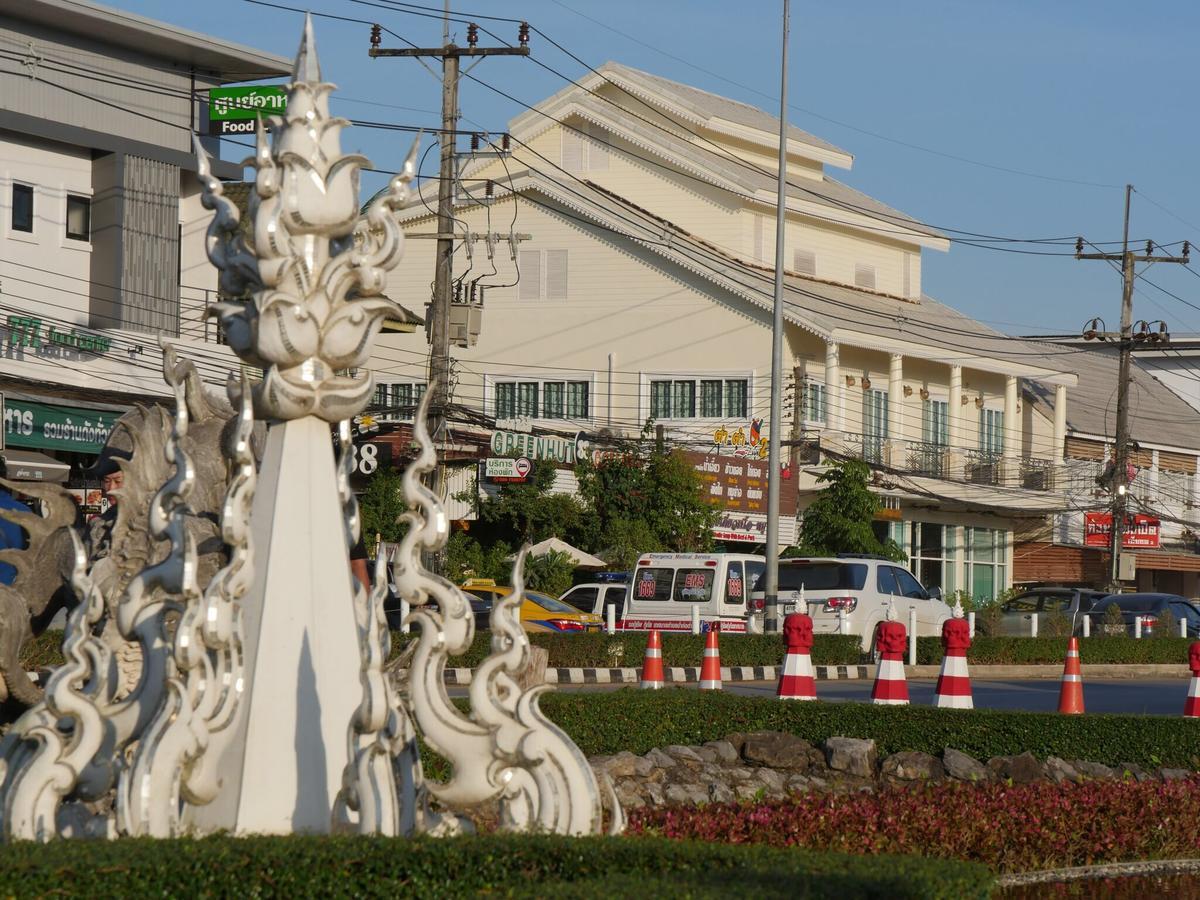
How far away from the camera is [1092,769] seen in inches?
491

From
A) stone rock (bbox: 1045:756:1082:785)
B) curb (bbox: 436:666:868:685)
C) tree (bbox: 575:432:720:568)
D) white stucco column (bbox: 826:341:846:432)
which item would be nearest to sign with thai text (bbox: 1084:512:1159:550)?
white stucco column (bbox: 826:341:846:432)

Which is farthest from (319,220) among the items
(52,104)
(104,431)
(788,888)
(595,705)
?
(52,104)

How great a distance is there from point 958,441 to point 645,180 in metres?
10.8

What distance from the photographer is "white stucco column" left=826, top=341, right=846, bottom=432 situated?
1623 inches

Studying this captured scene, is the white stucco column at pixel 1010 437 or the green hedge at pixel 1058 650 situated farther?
the white stucco column at pixel 1010 437

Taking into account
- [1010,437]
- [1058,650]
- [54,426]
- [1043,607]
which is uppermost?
[1010,437]

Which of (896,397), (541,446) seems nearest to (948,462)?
(896,397)

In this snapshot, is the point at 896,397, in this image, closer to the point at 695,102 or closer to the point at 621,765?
the point at 695,102

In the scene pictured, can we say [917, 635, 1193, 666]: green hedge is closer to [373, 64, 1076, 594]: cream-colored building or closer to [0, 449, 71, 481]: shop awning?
[373, 64, 1076, 594]: cream-colored building

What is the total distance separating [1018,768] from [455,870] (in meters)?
6.84

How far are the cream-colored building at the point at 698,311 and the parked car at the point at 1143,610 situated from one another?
7.63m

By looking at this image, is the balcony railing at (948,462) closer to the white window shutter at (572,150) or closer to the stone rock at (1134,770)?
the white window shutter at (572,150)

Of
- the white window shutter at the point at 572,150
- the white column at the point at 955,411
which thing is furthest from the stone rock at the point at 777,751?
the white window shutter at the point at 572,150

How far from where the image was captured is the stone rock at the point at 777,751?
12.2 m
